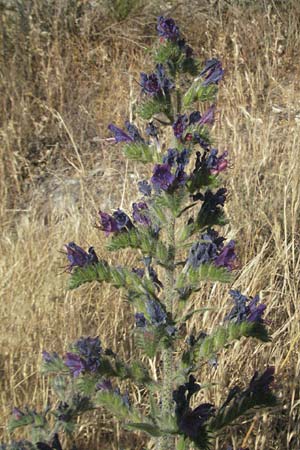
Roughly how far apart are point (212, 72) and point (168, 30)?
A: 149 mm

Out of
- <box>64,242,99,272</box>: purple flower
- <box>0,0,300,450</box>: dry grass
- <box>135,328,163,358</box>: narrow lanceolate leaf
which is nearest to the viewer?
<box>135,328,163,358</box>: narrow lanceolate leaf

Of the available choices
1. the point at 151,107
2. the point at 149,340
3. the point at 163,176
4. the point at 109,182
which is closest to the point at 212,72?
the point at 151,107

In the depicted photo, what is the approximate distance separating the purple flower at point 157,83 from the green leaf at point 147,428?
0.74m

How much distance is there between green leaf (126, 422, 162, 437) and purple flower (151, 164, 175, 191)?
1.71 feet

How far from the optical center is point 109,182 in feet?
15.4

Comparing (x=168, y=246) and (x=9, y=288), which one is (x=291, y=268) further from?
(x=168, y=246)

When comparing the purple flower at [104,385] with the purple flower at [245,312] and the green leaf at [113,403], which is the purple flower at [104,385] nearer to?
the green leaf at [113,403]

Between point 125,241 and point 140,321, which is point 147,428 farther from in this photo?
point 125,241

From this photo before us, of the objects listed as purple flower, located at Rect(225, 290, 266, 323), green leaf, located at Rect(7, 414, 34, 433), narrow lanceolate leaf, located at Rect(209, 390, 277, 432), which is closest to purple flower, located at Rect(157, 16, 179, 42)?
purple flower, located at Rect(225, 290, 266, 323)

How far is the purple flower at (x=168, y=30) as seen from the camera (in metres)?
1.62

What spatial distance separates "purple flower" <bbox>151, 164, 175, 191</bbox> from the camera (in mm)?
1562

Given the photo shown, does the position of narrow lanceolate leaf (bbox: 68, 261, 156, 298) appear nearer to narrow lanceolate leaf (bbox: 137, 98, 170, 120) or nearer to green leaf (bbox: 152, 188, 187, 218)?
green leaf (bbox: 152, 188, 187, 218)

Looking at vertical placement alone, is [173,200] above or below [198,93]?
below

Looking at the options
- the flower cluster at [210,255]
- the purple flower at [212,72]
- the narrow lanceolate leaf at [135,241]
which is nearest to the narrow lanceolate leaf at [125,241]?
the narrow lanceolate leaf at [135,241]
